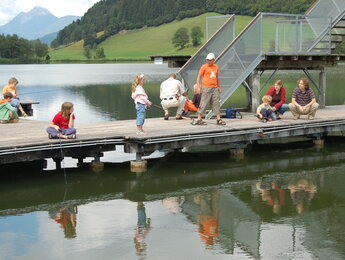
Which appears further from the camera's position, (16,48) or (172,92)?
(16,48)

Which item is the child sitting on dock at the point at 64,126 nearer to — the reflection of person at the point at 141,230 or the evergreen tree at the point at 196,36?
the reflection of person at the point at 141,230

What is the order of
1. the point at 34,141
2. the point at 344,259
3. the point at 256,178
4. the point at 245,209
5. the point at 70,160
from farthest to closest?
the point at 70,160, the point at 256,178, the point at 34,141, the point at 245,209, the point at 344,259

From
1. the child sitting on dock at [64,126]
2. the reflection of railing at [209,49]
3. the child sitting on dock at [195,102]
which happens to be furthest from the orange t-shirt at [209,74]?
the child sitting on dock at [64,126]

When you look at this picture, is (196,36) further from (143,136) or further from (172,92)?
(143,136)

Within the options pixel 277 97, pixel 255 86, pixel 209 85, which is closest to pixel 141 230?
pixel 209 85

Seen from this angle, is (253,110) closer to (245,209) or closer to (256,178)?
(256,178)

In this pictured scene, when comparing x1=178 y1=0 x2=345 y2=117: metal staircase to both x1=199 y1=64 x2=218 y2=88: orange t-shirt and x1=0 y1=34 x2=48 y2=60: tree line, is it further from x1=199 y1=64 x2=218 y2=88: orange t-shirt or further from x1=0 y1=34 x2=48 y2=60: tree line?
x1=0 y1=34 x2=48 y2=60: tree line

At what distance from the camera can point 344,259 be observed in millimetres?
8133

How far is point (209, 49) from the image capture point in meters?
18.5

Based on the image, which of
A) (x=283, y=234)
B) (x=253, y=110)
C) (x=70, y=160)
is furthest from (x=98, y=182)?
(x=253, y=110)

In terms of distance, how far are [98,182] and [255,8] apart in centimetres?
17116

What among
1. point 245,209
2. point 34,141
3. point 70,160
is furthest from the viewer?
point 70,160

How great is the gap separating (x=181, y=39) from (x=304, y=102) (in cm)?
17360

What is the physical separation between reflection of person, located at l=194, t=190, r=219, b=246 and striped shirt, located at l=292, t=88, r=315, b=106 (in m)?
6.07
